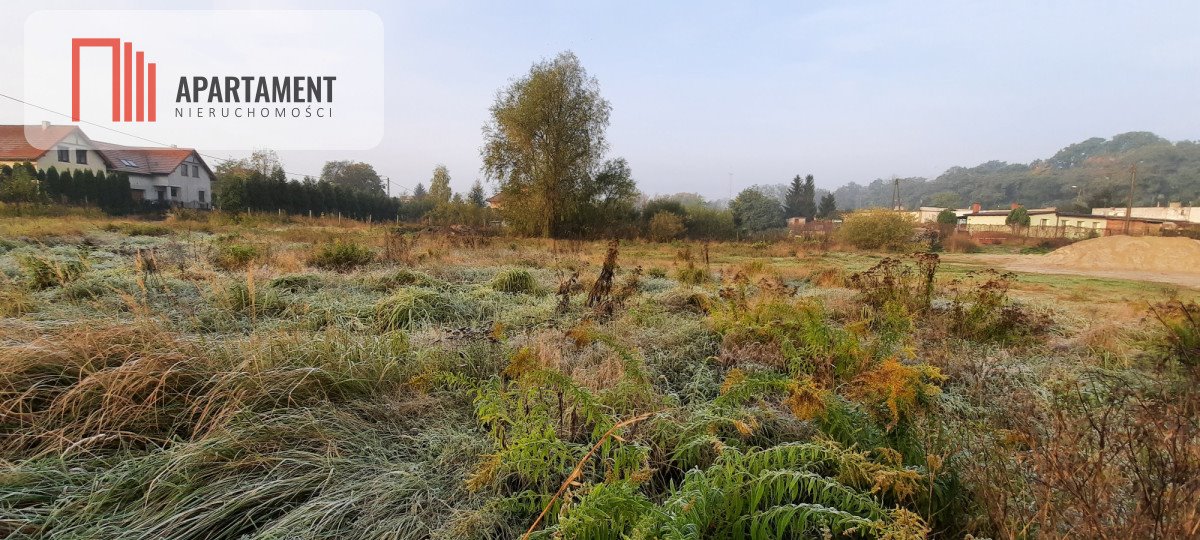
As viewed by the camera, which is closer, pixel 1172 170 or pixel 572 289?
pixel 572 289

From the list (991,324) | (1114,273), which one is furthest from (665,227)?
(991,324)

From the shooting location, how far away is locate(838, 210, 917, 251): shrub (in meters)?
21.6

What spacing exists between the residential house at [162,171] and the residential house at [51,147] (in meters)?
1.13

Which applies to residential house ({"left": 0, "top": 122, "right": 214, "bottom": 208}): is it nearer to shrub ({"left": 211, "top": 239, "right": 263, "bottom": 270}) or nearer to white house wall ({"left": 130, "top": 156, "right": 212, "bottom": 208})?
white house wall ({"left": 130, "top": 156, "right": 212, "bottom": 208})

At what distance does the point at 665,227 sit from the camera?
996 inches

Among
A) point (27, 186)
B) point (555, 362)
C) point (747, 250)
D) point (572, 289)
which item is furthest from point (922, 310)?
point (27, 186)

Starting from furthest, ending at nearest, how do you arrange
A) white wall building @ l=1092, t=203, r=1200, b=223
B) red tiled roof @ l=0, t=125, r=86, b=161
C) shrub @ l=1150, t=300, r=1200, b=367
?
1. white wall building @ l=1092, t=203, r=1200, b=223
2. red tiled roof @ l=0, t=125, r=86, b=161
3. shrub @ l=1150, t=300, r=1200, b=367

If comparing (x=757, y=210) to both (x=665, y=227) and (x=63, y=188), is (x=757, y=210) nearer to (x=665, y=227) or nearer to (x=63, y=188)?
(x=665, y=227)

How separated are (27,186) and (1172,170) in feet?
433

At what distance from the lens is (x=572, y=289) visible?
549 cm

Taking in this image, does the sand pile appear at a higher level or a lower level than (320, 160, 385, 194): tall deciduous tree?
lower

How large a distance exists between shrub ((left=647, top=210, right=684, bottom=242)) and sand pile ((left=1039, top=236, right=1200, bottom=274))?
14165 millimetres

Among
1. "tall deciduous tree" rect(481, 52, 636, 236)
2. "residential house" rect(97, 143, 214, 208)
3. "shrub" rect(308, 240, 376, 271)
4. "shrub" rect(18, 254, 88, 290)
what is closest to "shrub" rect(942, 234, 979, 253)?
"tall deciduous tree" rect(481, 52, 636, 236)

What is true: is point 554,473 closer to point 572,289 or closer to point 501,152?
point 572,289
